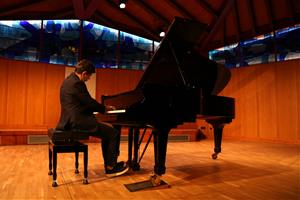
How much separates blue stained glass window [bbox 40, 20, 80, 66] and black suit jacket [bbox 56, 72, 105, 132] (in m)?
5.30

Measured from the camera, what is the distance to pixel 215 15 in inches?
325

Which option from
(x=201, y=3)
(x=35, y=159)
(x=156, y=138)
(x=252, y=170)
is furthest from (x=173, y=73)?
(x=201, y=3)

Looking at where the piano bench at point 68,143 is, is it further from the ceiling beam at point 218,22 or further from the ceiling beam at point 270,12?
the ceiling beam at point 270,12

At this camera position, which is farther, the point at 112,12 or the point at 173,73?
the point at 112,12

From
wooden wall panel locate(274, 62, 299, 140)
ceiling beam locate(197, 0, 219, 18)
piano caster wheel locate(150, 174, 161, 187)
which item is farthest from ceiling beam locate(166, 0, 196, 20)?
piano caster wheel locate(150, 174, 161, 187)

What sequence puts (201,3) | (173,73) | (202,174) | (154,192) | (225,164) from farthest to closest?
(201,3) → (225,164) → (202,174) → (173,73) → (154,192)

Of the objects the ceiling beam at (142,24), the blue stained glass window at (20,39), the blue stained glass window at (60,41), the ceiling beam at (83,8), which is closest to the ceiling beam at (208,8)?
the ceiling beam at (142,24)

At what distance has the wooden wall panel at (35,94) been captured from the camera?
7.53m

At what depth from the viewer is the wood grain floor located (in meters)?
2.53

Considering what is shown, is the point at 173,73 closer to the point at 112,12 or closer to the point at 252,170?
the point at 252,170

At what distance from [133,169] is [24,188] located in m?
1.38

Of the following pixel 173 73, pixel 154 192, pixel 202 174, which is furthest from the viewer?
pixel 202 174

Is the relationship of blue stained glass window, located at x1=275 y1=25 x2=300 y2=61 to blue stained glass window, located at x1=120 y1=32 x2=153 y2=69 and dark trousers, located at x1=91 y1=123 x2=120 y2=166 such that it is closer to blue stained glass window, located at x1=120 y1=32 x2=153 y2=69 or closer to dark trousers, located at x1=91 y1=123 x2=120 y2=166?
blue stained glass window, located at x1=120 y1=32 x2=153 y2=69

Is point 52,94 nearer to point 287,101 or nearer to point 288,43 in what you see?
point 287,101
